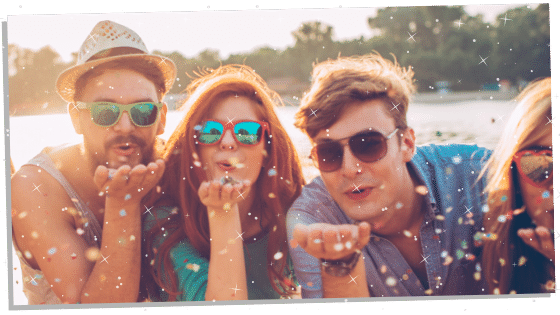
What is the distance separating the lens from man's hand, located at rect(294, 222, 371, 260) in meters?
2.07

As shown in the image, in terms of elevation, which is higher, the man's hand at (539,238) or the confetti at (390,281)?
the man's hand at (539,238)

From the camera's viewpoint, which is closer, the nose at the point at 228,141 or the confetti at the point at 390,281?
the nose at the point at 228,141

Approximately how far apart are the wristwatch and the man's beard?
1.12 m

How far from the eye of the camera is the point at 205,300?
7.59 feet

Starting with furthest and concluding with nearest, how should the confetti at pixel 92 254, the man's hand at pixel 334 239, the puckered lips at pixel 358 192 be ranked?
the confetti at pixel 92 254
the puckered lips at pixel 358 192
the man's hand at pixel 334 239

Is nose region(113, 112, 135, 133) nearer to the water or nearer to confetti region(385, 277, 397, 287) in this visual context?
the water

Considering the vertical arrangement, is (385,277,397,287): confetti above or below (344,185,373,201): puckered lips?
below

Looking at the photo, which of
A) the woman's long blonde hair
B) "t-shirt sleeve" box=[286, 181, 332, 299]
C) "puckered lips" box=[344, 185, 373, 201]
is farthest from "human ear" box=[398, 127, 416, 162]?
"t-shirt sleeve" box=[286, 181, 332, 299]

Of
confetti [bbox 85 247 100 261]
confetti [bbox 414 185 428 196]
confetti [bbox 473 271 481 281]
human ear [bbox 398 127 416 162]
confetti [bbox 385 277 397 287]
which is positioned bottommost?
confetti [bbox 473 271 481 281]

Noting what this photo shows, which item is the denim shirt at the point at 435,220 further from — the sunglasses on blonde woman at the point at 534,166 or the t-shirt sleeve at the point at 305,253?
the sunglasses on blonde woman at the point at 534,166

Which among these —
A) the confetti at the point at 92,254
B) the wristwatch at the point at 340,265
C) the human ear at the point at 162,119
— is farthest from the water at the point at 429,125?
the confetti at the point at 92,254

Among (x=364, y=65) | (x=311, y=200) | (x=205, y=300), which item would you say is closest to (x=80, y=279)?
(x=205, y=300)

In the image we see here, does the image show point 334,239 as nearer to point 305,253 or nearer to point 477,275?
point 305,253

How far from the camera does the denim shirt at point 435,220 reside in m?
2.28
